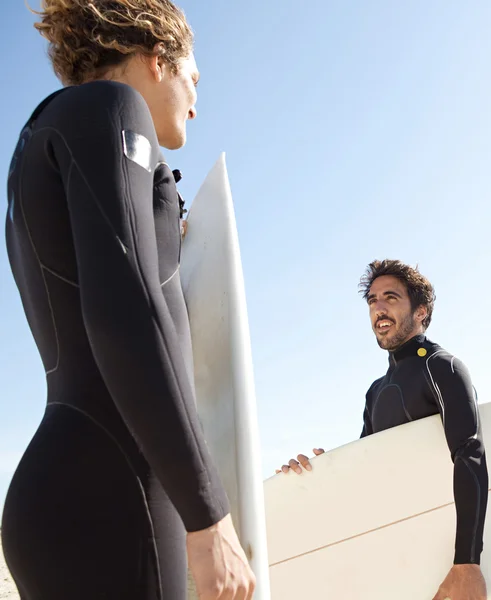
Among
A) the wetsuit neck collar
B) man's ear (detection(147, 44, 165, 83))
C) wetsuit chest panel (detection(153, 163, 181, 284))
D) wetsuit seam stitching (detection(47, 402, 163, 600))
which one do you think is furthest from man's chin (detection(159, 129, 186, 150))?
the wetsuit neck collar

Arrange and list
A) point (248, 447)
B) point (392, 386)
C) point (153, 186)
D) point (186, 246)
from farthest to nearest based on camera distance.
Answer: point (392, 386)
point (186, 246)
point (248, 447)
point (153, 186)

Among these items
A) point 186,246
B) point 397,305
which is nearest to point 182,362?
point 186,246

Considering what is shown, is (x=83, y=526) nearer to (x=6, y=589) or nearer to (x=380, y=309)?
(x=380, y=309)

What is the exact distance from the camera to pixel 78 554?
0.82m

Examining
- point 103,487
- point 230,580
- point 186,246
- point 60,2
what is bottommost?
point 230,580

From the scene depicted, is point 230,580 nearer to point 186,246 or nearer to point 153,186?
point 153,186

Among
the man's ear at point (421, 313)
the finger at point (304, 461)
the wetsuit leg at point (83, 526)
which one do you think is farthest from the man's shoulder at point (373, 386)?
the wetsuit leg at point (83, 526)

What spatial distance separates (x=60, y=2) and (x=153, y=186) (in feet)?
1.49

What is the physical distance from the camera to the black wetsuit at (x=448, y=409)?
301 centimetres

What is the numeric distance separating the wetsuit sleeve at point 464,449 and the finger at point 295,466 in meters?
0.77

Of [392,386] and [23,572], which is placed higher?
[392,386]

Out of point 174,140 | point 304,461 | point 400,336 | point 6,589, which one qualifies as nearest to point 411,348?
point 400,336

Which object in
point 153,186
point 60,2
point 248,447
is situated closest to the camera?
point 153,186

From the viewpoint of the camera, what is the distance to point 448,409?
3.25 meters
